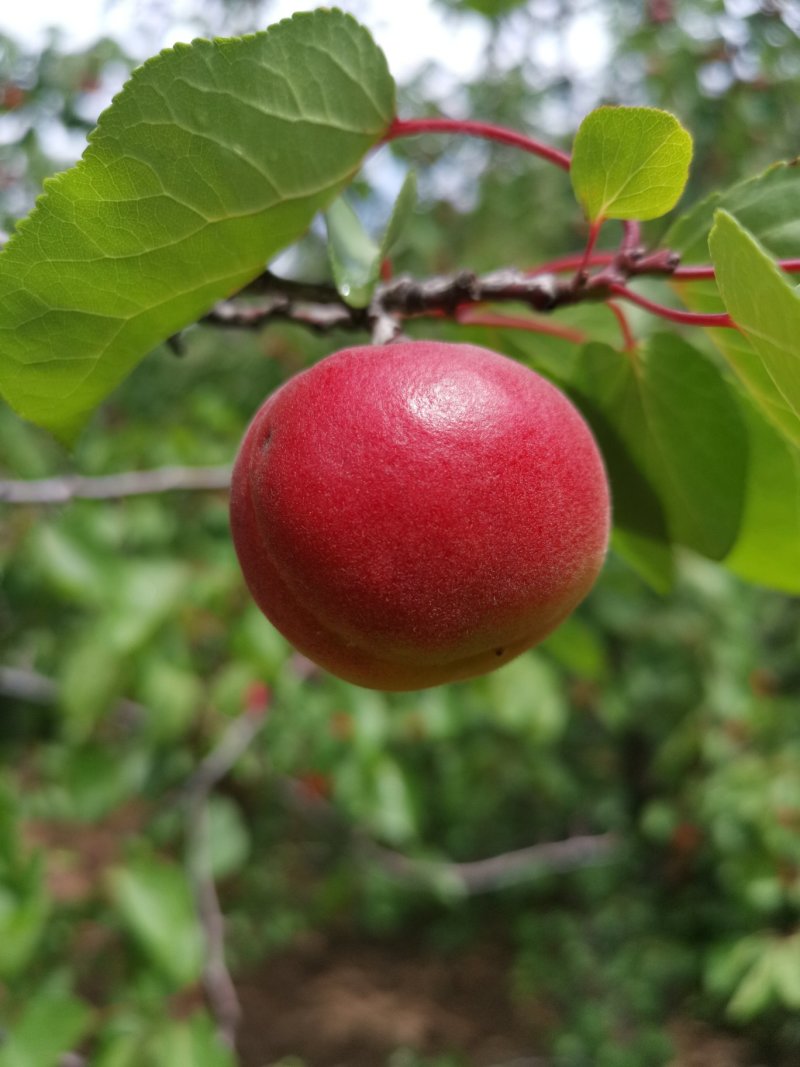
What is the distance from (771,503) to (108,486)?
4.08ft

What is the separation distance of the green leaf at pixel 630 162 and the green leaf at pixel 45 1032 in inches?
51.3

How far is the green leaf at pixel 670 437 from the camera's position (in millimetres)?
644

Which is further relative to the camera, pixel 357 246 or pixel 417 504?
pixel 357 246

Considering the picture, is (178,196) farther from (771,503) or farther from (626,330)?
(771,503)

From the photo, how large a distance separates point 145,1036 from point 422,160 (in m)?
2.90

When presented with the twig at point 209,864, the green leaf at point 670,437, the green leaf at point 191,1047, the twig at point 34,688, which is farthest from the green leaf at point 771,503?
the twig at point 34,688

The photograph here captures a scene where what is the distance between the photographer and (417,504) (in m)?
0.47

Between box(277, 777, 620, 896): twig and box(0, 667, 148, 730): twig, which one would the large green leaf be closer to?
box(0, 667, 148, 730): twig

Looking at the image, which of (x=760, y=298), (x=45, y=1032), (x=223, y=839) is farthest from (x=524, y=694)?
(x=760, y=298)

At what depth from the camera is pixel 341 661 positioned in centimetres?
54

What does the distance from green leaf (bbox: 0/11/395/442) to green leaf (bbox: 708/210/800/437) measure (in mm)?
242

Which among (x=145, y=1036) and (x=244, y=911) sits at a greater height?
(x=145, y=1036)

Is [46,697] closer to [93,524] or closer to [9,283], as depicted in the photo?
[93,524]

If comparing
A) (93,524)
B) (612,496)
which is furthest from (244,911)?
(612,496)
